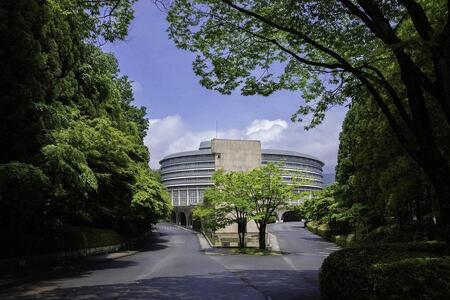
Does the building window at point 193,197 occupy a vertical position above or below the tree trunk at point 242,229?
above

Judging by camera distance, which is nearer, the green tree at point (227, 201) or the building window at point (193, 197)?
the green tree at point (227, 201)

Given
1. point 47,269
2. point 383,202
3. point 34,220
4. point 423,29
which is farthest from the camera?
point 383,202

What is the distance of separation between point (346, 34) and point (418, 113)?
10.3ft

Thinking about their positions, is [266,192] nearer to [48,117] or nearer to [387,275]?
[48,117]

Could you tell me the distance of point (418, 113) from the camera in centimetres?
907

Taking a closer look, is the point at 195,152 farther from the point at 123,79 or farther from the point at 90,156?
the point at 90,156

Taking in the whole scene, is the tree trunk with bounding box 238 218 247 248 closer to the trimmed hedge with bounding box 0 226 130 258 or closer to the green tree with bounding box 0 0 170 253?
the trimmed hedge with bounding box 0 226 130 258

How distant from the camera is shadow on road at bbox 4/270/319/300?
1212cm

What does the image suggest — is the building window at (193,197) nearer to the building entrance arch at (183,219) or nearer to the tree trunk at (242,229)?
the building entrance arch at (183,219)

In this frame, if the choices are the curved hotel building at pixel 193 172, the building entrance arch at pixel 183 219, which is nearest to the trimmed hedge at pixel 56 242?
the curved hotel building at pixel 193 172

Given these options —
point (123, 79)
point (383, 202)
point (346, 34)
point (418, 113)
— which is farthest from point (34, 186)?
point (123, 79)

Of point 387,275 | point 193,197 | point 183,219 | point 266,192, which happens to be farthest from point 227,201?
point 193,197

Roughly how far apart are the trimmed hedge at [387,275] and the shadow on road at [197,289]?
9.85ft

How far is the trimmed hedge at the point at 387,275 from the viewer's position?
6.82m
